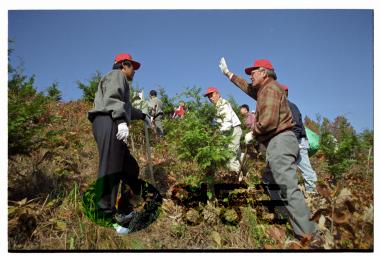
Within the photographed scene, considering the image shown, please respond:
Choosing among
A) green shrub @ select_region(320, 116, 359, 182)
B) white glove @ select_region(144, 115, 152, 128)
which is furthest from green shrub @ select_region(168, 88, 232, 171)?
green shrub @ select_region(320, 116, 359, 182)

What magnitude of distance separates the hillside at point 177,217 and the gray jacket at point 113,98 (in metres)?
0.90

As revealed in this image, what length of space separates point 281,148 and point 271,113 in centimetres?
41

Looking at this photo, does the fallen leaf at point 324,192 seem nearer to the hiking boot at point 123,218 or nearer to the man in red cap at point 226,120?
the man in red cap at point 226,120

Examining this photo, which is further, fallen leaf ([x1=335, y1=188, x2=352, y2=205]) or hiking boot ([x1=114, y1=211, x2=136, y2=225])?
hiking boot ([x1=114, y1=211, x2=136, y2=225])

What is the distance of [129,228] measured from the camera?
3434 millimetres

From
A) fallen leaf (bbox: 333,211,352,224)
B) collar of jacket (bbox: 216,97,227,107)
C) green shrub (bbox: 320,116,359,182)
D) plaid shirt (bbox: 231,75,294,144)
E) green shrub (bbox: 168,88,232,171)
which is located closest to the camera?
fallen leaf (bbox: 333,211,352,224)

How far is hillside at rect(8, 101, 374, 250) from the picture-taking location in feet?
8.94

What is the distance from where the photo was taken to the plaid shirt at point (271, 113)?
3.27 m

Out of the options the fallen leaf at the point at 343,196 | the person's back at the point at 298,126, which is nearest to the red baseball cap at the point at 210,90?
the person's back at the point at 298,126

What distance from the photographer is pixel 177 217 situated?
353 cm

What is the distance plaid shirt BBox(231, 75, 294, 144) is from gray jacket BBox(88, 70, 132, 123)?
1642mm

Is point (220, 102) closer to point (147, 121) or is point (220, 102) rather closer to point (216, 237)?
point (147, 121)

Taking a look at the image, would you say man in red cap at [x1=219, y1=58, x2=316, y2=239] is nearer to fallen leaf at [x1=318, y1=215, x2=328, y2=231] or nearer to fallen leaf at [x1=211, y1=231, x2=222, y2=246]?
fallen leaf at [x1=318, y1=215, x2=328, y2=231]
